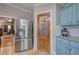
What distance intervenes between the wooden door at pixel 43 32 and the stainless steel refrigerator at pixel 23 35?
0.15m

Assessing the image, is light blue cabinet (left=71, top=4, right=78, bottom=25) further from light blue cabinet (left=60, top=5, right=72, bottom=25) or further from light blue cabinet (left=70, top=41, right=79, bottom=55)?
light blue cabinet (left=70, top=41, right=79, bottom=55)

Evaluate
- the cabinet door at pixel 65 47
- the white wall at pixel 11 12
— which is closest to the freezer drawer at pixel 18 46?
the white wall at pixel 11 12

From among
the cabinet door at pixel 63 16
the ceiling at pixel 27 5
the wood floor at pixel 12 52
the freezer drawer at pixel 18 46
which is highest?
the ceiling at pixel 27 5

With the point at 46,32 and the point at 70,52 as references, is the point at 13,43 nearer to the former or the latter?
the point at 46,32

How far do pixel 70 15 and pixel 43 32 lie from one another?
0.52 m

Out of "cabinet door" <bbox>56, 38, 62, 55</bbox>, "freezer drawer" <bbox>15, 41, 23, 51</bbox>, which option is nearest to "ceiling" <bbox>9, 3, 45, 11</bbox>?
"freezer drawer" <bbox>15, 41, 23, 51</bbox>

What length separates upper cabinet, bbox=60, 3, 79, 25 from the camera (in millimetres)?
1970

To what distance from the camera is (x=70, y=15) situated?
1984 mm

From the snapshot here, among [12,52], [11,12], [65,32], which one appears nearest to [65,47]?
[65,32]

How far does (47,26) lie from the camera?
2.03 m

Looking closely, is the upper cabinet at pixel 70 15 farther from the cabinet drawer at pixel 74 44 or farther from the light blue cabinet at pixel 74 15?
→ the cabinet drawer at pixel 74 44

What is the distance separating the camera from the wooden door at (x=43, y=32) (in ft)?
6.64
